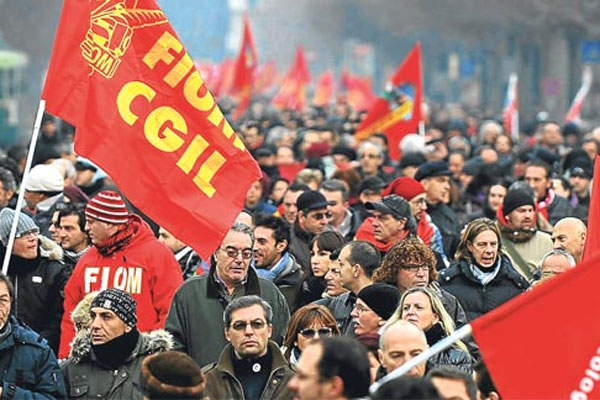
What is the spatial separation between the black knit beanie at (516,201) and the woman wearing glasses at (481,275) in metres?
1.76

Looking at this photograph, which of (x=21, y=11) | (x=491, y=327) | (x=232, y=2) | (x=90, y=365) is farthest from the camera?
(x=232, y=2)

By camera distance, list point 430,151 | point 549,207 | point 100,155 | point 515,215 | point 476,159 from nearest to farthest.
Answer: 1. point 100,155
2. point 515,215
3. point 549,207
4. point 476,159
5. point 430,151

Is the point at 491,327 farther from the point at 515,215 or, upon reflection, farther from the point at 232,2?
the point at 232,2

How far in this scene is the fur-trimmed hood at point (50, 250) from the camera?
1168 cm

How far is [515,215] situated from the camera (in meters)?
13.8

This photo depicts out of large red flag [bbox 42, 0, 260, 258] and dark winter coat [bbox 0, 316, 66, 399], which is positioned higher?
large red flag [bbox 42, 0, 260, 258]

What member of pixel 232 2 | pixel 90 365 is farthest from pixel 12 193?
pixel 232 2

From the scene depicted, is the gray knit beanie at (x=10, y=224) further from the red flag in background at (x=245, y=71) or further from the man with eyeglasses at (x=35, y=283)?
the red flag in background at (x=245, y=71)

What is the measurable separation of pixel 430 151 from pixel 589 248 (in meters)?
11.6

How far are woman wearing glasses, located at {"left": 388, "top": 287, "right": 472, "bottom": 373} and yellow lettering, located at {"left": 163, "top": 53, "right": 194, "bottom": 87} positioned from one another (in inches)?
71.7

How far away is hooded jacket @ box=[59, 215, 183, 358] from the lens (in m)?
10.8

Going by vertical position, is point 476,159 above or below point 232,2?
above

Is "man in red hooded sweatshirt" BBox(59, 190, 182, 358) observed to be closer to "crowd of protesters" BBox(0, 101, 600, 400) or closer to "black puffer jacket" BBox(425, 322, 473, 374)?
"crowd of protesters" BBox(0, 101, 600, 400)

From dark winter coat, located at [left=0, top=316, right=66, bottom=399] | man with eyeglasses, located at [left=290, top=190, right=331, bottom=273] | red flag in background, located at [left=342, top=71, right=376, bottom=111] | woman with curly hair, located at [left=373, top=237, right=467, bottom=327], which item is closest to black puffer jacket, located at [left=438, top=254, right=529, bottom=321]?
woman with curly hair, located at [left=373, top=237, right=467, bottom=327]
